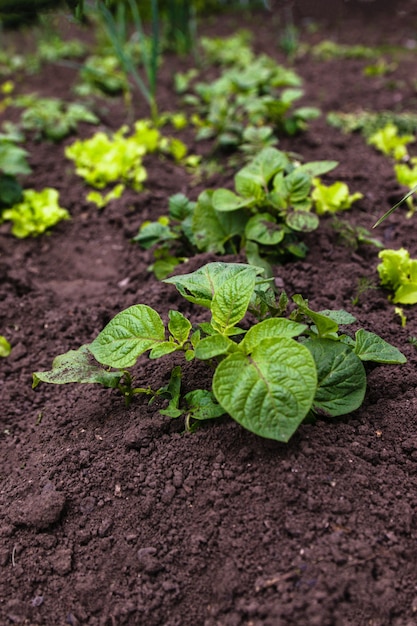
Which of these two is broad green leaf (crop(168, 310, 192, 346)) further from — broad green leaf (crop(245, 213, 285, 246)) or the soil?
broad green leaf (crop(245, 213, 285, 246))

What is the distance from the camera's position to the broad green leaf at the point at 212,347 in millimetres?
1623

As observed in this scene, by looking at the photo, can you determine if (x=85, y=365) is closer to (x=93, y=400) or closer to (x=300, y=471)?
(x=93, y=400)

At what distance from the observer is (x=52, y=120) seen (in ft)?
Result: 13.6

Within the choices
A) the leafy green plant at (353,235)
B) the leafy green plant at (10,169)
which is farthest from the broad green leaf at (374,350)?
the leafy green plant at (10,169)

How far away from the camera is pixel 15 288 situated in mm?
2805

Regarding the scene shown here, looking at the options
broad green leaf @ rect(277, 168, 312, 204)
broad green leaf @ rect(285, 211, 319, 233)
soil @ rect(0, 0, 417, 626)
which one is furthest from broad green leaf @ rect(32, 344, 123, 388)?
broad green leaf @ rect(277, 168, 312, 204)

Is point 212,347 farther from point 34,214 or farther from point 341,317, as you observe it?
point 34,214

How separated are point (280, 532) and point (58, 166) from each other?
3.01 metres

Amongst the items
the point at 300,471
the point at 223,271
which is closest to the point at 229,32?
the point at 223,271

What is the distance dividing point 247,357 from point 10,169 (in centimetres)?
217

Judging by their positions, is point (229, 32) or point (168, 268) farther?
point (229, 32)

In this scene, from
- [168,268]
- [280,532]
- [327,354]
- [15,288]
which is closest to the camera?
[280,532]

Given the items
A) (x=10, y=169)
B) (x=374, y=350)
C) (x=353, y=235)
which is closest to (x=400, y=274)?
(x=353, y=235)

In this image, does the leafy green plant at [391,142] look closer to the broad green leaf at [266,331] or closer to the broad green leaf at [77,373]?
the broad green leaf at [266,331]
